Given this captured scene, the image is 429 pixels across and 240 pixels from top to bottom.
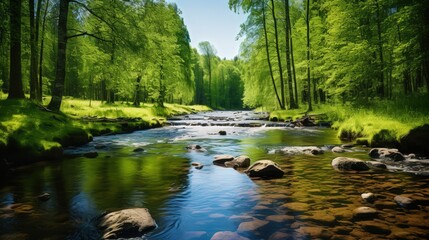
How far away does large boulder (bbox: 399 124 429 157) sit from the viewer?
9812mm

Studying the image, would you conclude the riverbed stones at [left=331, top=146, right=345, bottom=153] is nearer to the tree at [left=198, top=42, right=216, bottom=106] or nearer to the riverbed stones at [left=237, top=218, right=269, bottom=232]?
the riverbed stones at [left=237, top=218, right=269, bottom=232]

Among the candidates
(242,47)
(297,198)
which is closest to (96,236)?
(297,198)

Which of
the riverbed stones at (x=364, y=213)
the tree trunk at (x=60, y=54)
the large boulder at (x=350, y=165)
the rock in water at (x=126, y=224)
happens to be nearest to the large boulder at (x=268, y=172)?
the large boulder at (x=350, y=165)

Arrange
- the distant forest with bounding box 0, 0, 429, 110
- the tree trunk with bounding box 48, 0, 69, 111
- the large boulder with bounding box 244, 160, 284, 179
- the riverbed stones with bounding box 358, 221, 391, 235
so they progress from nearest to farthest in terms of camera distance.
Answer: the riverbed stones with bounding box 358, 221, 391, 235
the large boulder with bounding box 244, 160, 284, 179
the distant forest with bounding box 0, 0, 429, 110
the tree trunk with bounding box 48, 0, 69, 111

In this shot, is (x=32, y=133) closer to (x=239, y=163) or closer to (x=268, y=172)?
(x=239, y=163)

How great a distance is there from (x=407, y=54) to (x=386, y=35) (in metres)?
4.04

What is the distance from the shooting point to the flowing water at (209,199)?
4.55 metres

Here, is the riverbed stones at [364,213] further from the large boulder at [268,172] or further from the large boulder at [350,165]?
the large boulder at [350,165]

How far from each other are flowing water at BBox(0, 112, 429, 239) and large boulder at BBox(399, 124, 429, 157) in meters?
2.61

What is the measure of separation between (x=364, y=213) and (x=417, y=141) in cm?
655

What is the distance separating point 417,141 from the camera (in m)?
9.97

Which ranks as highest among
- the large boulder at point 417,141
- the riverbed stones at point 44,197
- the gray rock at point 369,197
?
the large boulder at point 417,141

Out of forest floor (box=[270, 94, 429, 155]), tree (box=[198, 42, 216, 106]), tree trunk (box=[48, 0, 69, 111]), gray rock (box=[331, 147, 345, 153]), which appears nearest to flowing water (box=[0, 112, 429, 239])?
gray rock (box=[331, 147, 345, 153])

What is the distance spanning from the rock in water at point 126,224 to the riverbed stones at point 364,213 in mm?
3199
